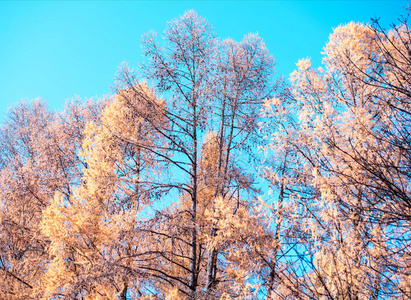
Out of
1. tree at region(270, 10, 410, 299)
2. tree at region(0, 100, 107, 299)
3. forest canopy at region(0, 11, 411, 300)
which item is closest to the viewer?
tree at region(270, 10, 410, 299)

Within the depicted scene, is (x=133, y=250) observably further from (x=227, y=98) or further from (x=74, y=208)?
(x=227, y=98)

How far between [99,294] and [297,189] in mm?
4330

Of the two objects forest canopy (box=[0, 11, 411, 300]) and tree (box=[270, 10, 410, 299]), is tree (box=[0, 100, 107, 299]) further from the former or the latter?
tree (box=[270, 10, 410, 299])

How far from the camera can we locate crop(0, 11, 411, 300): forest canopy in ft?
17.2

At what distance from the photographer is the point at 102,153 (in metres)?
8.72

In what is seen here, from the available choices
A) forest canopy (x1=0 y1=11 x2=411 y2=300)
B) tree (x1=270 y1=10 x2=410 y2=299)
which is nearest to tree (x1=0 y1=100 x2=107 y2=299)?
forest canopy (x1=0 y1=11 x2=411 y2=300)

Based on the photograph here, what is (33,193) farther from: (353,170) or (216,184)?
(353,170)

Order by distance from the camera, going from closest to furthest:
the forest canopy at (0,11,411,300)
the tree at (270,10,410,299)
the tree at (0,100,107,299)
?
1. the tree at (270,10,410,299)
2. the forest canopy at (0,11,411,300)
3. the tree at (0,100,107,299)

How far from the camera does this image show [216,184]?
7.99 metres

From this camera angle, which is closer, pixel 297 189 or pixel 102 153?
pixel 297 189

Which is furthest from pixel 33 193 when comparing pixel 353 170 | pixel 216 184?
pixel 353 170

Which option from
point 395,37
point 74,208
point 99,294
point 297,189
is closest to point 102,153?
point 74,208

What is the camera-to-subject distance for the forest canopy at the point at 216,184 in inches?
207

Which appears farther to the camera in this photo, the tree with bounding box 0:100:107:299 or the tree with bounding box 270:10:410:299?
the tree with bounding box 0:100:107:299
